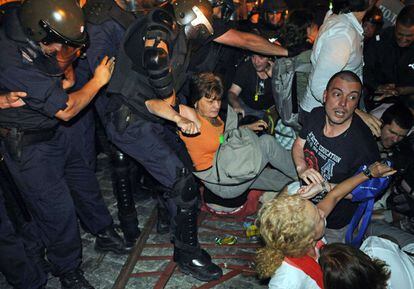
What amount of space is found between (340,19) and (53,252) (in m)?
3.39

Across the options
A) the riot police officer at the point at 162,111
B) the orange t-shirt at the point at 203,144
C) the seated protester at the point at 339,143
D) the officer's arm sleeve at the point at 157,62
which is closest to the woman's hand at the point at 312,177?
the seated protester at the point at 339,143

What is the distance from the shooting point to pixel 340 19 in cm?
322

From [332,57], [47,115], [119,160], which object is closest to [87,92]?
[47,115]

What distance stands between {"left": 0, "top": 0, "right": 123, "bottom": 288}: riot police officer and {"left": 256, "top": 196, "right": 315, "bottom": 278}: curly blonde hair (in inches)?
71.7

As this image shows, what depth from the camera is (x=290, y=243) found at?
228cm

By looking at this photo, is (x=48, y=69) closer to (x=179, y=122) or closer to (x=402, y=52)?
(x=179, y=122)

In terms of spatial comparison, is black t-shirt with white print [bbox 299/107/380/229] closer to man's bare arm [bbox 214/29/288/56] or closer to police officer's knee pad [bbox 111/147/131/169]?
man's bare arm [bbox 214/29/288/56]

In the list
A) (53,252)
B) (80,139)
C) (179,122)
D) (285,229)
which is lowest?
(53,252)

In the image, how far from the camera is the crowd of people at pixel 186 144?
2518 millimetres

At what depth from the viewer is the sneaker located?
3398 millimetres

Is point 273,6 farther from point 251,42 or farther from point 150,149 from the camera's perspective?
point 150,149

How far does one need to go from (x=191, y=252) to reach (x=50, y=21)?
238 cm

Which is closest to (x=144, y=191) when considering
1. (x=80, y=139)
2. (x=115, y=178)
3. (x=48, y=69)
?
(x=115, y=178)

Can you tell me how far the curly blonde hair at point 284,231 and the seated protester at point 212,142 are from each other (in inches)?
55.2
